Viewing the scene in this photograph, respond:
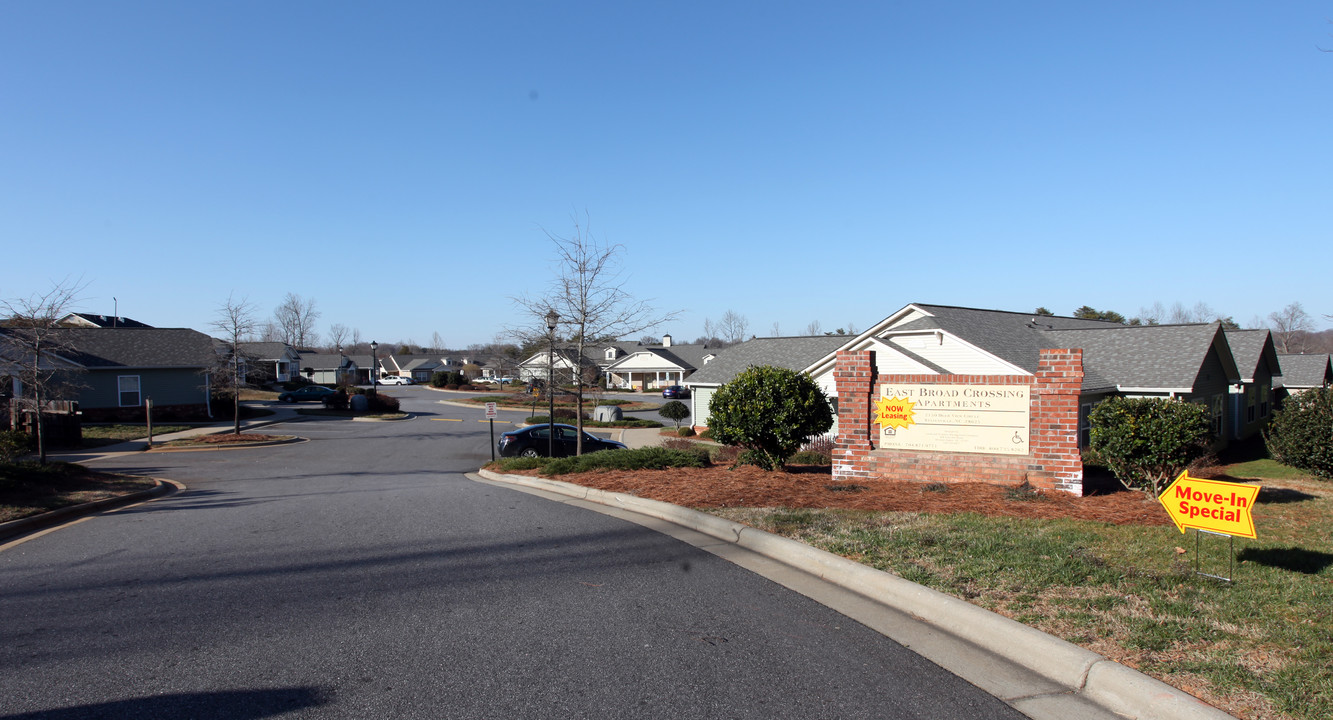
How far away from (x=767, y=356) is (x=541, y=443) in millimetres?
16999

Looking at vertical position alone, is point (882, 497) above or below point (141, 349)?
below

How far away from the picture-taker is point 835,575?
6.53 metres

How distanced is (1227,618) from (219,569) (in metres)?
8.10

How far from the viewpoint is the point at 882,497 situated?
32.2ft

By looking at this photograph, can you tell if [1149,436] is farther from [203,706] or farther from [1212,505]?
[203,706]

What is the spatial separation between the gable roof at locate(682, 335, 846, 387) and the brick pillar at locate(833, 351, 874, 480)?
2103cm

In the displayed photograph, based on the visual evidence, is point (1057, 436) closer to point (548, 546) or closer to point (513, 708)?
point (548, 546)

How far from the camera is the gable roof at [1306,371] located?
35.7m

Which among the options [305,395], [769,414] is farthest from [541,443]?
[305,395]

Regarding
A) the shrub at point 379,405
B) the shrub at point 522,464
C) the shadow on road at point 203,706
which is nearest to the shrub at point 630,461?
the shrub at point 522,464

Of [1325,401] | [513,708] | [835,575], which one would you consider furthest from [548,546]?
[1325,401]

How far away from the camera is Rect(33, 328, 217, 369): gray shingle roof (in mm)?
34719

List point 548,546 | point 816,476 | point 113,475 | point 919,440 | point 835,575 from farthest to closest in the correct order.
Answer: point 113,475, point 816,476, point 919,440, point 548,546, point 835,575

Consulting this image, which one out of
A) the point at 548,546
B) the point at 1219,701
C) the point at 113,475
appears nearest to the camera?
the point at 1219,701
